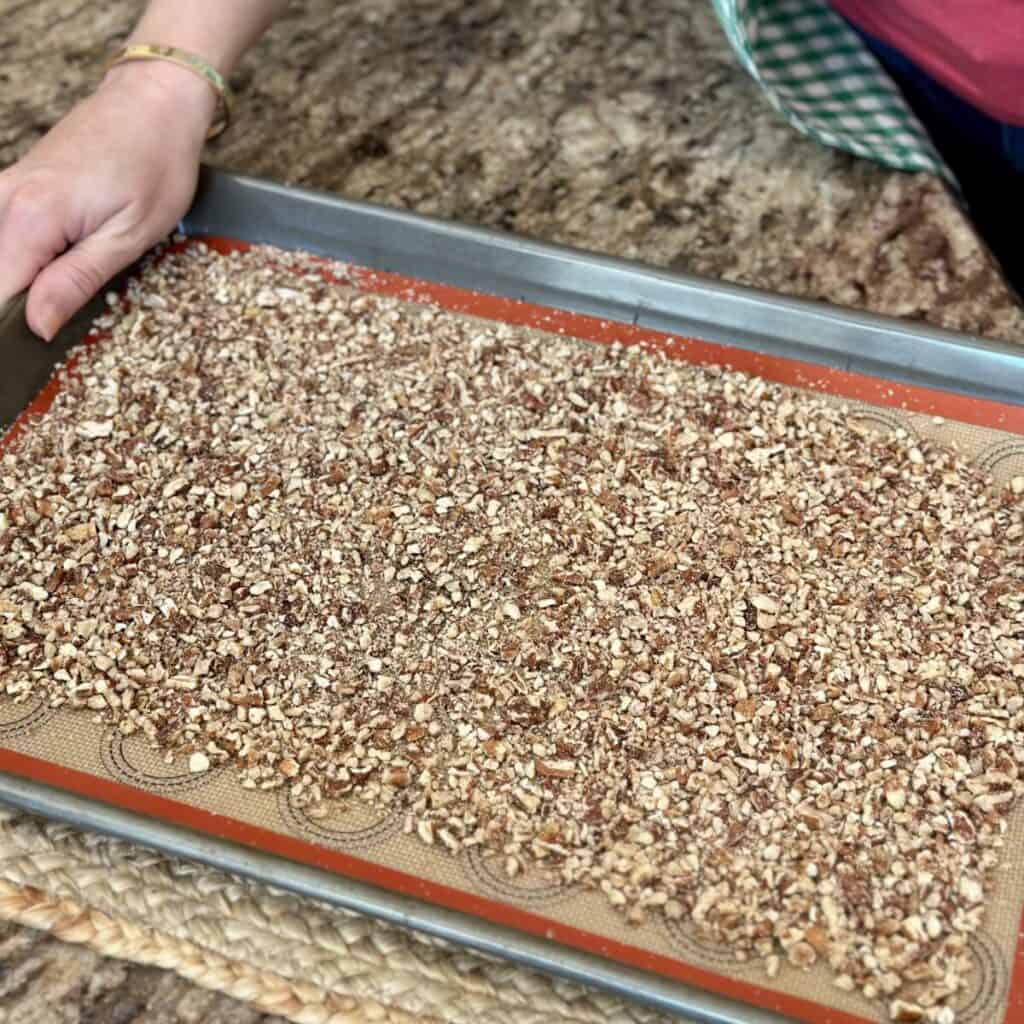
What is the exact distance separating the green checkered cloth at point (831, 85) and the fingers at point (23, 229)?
77cm

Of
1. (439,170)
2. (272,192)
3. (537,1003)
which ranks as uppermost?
(272,192)

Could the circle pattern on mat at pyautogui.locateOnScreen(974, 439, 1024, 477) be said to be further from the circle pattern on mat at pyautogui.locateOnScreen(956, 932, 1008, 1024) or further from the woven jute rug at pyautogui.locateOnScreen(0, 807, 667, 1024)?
the woven jute rug at pyautogui.locateOnScreen(0, 807, 667, 1024)

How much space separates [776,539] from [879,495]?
111mm

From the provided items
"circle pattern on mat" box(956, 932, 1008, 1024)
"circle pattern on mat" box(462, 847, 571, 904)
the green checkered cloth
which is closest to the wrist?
the green checkered cloth

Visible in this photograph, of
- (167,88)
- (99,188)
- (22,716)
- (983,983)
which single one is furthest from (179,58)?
(983,983)

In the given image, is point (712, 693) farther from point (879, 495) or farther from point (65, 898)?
point (65, 898)

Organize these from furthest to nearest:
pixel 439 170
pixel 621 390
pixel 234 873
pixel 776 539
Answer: pixel 439 170 → pixel 621 390 → pixel 776 539 → pixel 234 873

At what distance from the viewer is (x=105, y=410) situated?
3.67 feet

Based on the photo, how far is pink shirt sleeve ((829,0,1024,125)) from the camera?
1.17 meters

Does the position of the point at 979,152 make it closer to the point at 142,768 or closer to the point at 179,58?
the point at 179,58

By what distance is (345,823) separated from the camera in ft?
2.89

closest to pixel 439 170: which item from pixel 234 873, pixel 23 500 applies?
pixel 23 500

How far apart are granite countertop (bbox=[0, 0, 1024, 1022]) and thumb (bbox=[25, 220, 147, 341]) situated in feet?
1.13

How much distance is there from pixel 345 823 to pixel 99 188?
67cm
